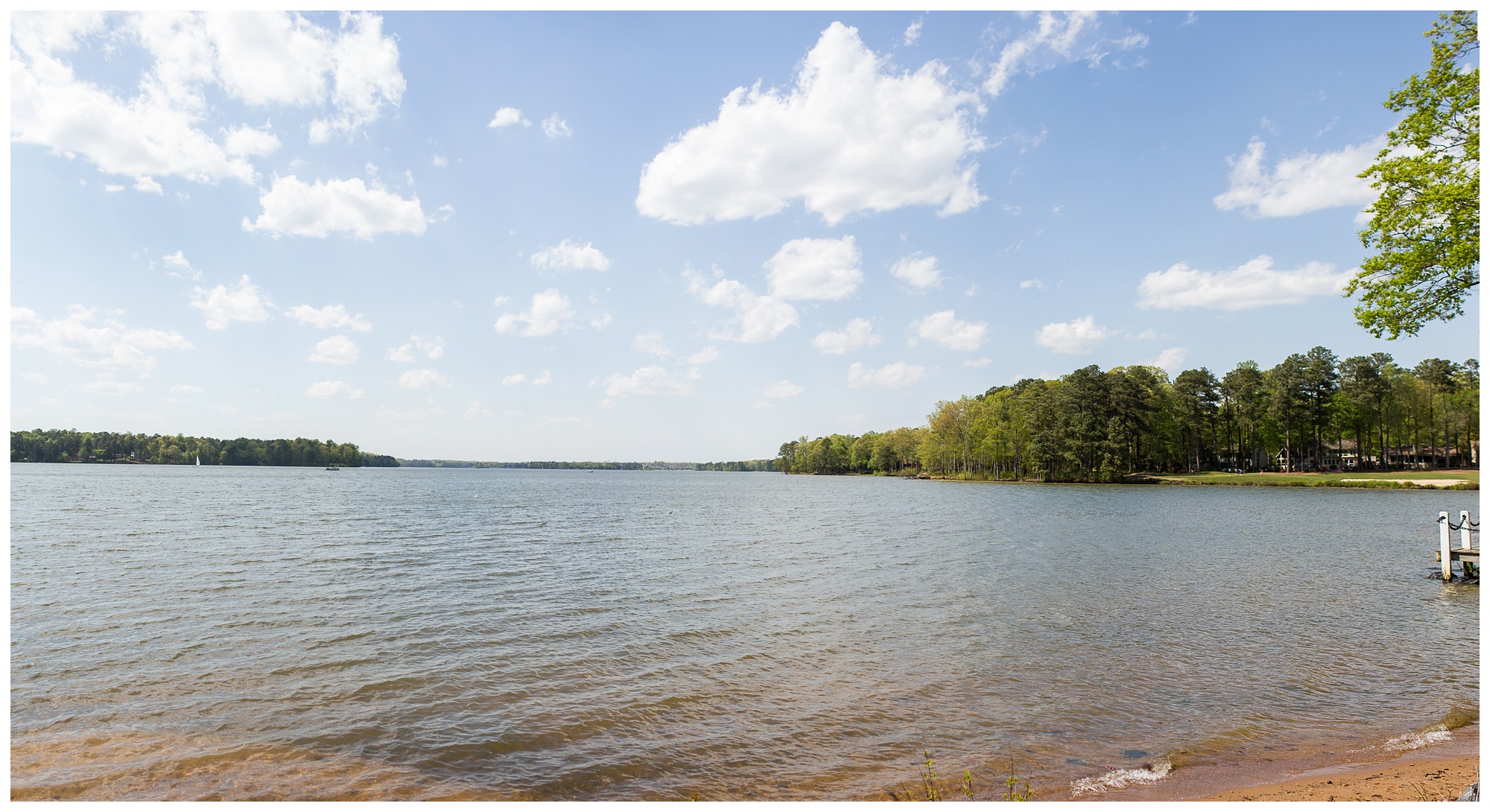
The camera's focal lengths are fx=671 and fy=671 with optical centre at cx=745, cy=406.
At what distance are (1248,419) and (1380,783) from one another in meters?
127

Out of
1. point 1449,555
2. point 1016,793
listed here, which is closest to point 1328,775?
point 1016,793

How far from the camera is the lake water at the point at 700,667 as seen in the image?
909 centimetres

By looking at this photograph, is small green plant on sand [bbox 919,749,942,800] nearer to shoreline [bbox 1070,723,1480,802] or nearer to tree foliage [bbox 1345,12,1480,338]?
shoreline [bbox 1070,723,1480,802]

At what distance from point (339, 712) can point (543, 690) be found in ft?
10.4

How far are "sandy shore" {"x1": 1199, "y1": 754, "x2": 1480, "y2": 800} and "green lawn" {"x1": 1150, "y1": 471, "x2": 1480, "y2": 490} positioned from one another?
88622 mm

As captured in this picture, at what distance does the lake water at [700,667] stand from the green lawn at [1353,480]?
65210 millimetres

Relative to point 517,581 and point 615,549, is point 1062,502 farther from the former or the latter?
point 517,581

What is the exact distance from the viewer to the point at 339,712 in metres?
10.9

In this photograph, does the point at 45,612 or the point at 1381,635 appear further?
the point at 45,612

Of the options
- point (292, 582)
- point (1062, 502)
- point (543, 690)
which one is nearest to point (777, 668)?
point (543, 690)

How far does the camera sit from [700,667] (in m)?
13.2

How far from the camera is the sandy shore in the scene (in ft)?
24.5

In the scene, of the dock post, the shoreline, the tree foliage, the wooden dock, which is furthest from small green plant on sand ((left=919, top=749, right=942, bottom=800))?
the dock post

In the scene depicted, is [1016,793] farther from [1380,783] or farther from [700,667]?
[700,667]
